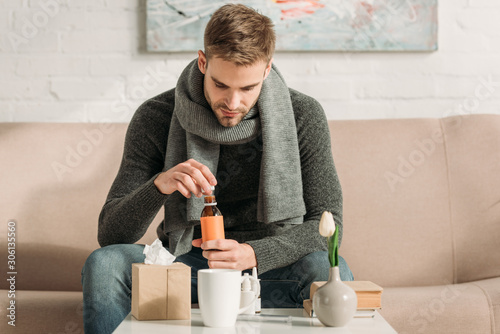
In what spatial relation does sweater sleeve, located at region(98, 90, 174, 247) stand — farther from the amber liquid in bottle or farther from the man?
the amber liquid in bottle

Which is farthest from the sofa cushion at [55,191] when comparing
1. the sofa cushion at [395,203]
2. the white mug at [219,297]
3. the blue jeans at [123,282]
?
the white mug at [219,297]

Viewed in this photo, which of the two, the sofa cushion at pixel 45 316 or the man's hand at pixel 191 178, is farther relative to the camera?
the sofa cushion at pixel 45 316

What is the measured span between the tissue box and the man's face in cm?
55

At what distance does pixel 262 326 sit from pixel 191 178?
1.22 ft

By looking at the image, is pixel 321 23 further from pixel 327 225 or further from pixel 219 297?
pixel 219 297

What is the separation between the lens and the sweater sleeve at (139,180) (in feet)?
4.76

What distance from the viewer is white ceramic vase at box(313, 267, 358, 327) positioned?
101 centimetres

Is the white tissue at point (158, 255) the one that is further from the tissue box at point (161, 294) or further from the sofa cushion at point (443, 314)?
the sofa cushion at point (443, 314)

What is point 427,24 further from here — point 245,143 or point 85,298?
point 85,298

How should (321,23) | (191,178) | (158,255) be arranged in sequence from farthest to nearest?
1. (321,23)
2. (191,178)
3. (158,255)

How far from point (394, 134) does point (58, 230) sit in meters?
1.14

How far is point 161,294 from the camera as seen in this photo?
42.4 inches

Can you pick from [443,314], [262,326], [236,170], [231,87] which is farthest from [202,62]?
[443,314]

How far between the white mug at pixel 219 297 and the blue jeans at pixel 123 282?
29 centimetres
